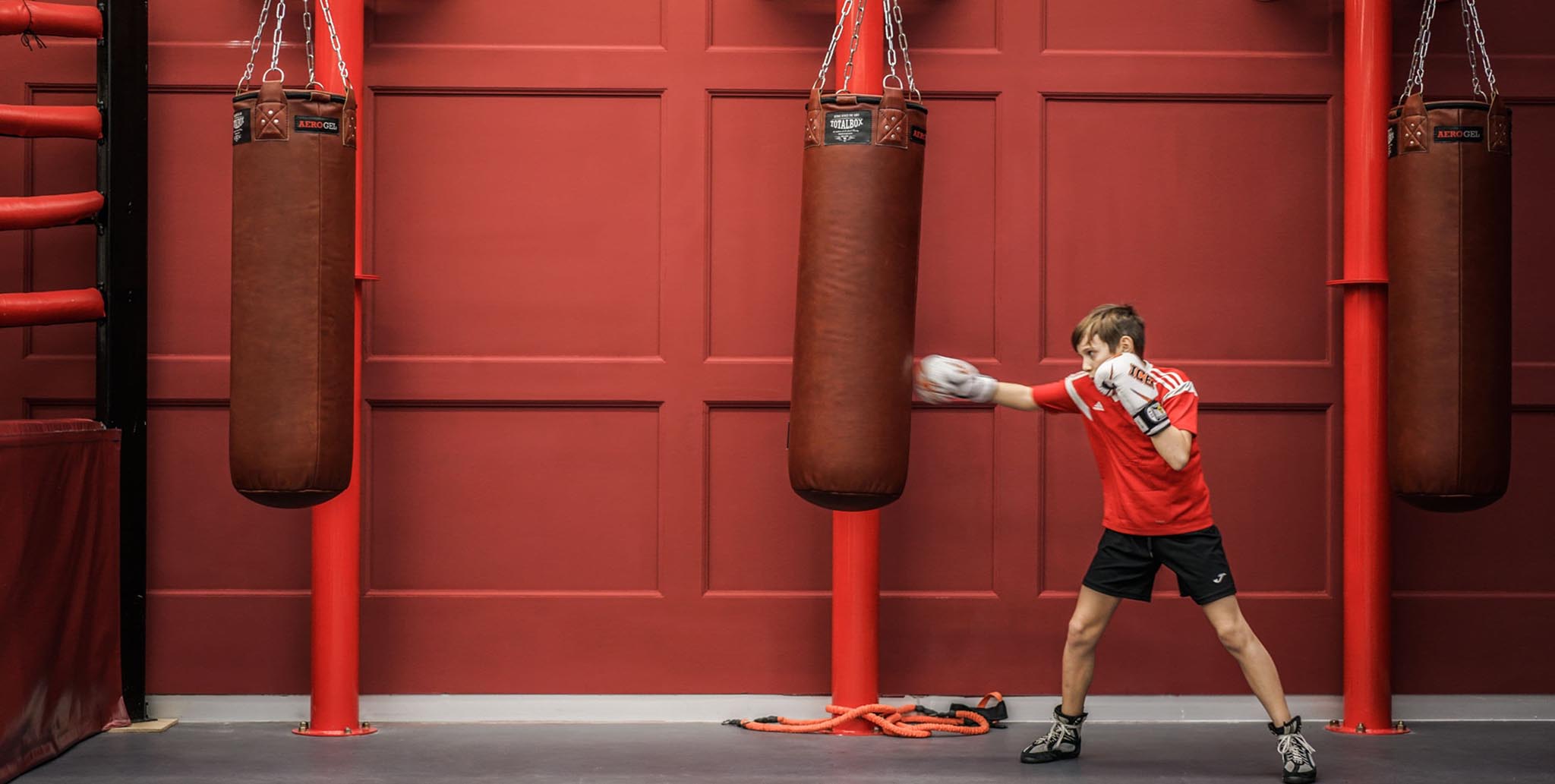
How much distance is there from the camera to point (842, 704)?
4641 mm

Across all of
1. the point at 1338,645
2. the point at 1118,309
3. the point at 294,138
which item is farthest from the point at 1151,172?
the point at 294,138

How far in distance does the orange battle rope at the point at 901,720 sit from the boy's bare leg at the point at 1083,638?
0.50 m

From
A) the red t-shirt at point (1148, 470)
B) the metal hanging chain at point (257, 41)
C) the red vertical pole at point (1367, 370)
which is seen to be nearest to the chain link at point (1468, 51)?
the red vertical pole at point (1367, 370)

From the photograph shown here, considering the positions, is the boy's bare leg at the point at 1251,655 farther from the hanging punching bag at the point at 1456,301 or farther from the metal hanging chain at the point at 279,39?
the metal hanging chain at the point at 279,39

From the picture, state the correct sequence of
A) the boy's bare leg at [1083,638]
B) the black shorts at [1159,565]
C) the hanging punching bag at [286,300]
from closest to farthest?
1. the hanging punching bag at [286,300]
2. the black shorts at [1159,565]
3. the boy's bare leg at [1083,638]

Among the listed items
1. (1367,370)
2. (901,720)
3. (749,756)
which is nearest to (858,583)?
(901,720)

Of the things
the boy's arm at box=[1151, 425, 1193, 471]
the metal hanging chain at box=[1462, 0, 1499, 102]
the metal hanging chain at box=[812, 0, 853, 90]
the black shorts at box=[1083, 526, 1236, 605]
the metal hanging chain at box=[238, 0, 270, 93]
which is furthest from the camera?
the metal hanging chain at box=[1462, 0, 1499, 102]

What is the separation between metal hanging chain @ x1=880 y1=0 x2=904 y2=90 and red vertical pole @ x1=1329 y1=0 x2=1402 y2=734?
61.1 inches

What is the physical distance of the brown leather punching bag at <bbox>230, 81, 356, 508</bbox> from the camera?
12.3ft

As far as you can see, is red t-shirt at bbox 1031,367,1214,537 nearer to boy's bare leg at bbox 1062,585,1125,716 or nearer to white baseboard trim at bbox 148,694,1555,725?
boy's bare leg at bbox 1062,585,1125,716

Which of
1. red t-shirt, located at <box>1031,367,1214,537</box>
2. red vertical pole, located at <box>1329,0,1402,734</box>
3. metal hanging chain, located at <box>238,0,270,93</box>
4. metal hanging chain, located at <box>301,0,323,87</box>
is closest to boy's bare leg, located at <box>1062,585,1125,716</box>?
red t-shirt, located at <box>1031,367,1214,537</box>

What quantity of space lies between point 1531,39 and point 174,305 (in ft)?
16.2

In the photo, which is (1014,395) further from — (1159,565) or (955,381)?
(1159,565)

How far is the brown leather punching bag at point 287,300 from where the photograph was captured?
3748 mm
